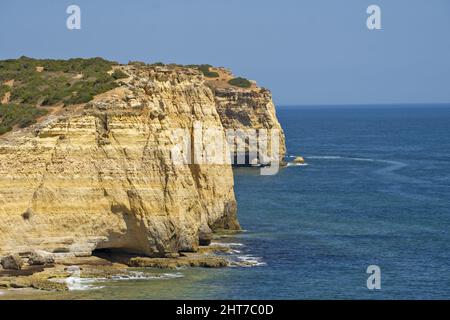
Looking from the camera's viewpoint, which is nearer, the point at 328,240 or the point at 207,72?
the point at 328,240

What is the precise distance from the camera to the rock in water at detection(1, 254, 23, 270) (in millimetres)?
41406

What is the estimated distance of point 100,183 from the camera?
1734 inches

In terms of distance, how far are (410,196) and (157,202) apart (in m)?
32.2

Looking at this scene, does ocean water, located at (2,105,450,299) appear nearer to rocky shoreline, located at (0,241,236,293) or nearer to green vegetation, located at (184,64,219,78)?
rocky shoreline, located at (0,241,236,293)

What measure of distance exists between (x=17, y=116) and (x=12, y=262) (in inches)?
369

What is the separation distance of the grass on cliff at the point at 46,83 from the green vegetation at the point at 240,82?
47236 mm

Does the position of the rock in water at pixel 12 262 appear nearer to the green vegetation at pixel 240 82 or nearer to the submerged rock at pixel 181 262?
the submerged rock at pixel 181 262

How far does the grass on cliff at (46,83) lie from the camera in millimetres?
47991

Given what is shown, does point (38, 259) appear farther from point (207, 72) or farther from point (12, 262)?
point (207, 72)

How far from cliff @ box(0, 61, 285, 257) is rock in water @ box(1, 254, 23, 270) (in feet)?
1.97

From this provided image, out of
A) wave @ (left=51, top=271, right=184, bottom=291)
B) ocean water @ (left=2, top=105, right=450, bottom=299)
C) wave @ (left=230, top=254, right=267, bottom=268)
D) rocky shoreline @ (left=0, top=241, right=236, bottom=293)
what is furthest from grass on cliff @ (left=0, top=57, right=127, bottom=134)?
wave @ (left=230, top=254, right=267, bottom=268)

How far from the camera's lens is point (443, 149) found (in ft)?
396

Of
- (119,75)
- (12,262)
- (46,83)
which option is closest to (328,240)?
(119,75)
